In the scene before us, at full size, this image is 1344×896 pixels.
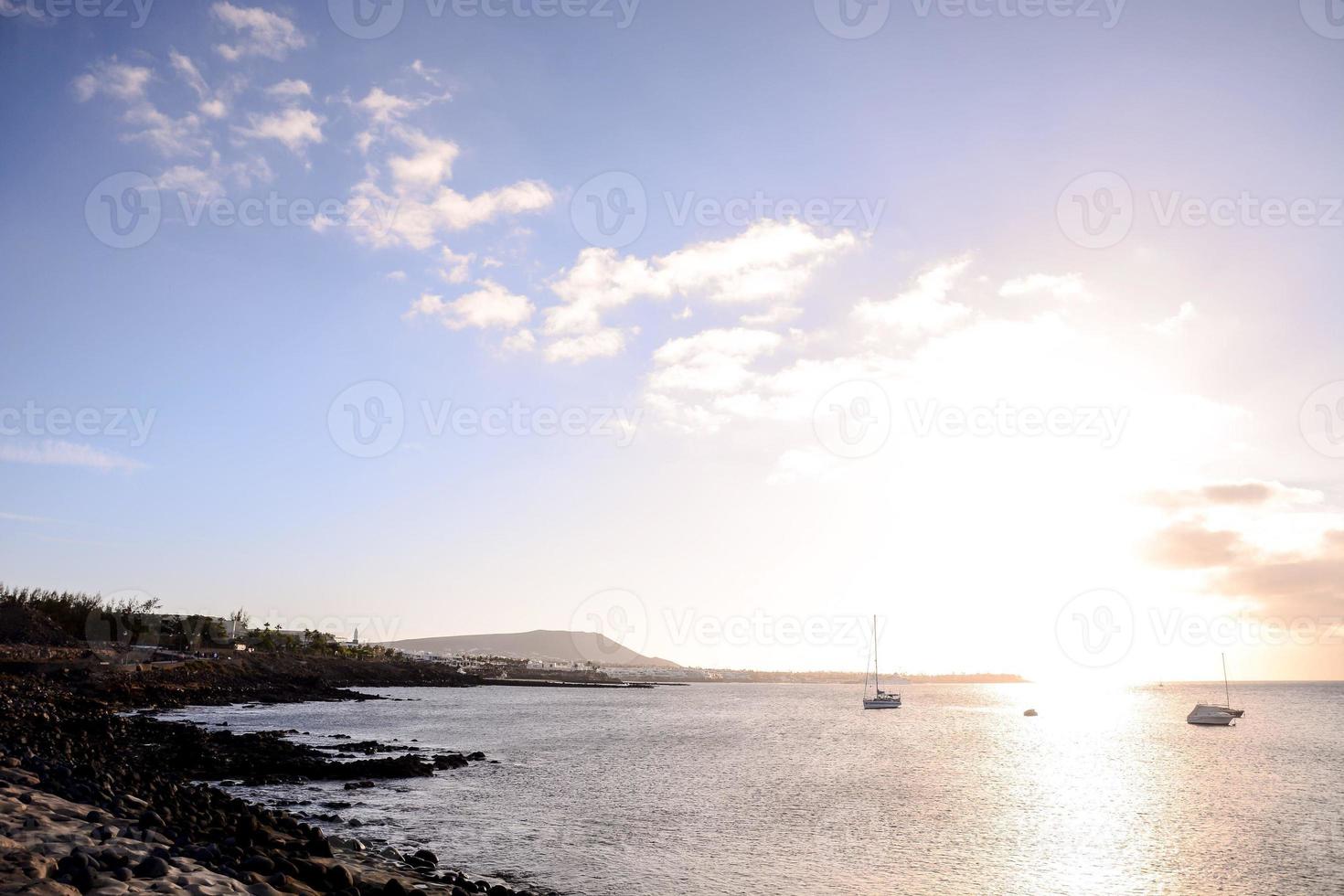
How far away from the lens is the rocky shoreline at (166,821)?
12602 millimetres

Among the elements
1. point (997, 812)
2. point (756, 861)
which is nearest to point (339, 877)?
point (756, 861)

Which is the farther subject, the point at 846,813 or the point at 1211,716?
the point at 1211,716

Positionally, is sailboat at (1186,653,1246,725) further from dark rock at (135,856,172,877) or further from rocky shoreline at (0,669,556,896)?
dark rock at (135,856,172,877)

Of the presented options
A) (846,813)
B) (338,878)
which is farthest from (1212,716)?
(338,878)

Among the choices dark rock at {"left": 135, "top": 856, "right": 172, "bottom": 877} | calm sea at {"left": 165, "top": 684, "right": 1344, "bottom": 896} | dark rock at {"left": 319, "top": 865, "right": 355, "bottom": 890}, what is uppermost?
dark rock at {"left": 135, "top": 856, "right": 172, "bottom": 877}

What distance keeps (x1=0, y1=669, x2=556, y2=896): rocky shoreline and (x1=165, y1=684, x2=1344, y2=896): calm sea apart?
3.49 metres

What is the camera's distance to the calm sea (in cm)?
2611

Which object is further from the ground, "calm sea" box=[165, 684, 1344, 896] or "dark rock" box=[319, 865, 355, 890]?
"dark rock" box=[319, 865, 355, 890]

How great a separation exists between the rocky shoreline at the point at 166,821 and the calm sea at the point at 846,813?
3487 millimetres

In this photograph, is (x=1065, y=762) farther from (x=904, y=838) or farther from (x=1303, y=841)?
(x=904, y=838)

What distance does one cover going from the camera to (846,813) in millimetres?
37250

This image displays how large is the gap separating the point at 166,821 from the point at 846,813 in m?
29.4

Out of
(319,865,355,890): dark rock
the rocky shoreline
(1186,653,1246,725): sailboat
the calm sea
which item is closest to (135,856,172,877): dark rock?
the rocky shoreline

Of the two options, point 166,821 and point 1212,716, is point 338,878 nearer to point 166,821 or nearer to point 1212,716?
point 166,821
